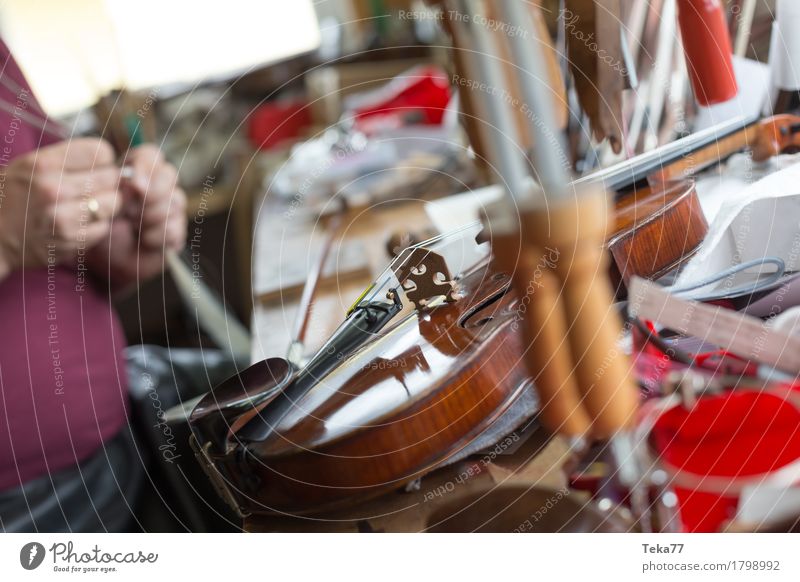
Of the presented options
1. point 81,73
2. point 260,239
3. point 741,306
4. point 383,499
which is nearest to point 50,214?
point 81,73

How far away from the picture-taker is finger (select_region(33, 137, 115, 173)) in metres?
0.34

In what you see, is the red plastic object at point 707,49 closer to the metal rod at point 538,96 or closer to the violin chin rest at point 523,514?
the metal rod at point 538,96

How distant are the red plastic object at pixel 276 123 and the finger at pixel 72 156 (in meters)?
0.65

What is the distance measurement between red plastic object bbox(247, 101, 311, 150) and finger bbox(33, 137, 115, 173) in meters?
0.65

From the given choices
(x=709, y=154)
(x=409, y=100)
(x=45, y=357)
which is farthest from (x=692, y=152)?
(x=409, y=100)

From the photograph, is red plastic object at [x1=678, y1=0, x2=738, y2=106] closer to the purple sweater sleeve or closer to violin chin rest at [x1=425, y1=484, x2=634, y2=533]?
violin chin rest at [x1=425, y1=484, x2=634, y2=533]

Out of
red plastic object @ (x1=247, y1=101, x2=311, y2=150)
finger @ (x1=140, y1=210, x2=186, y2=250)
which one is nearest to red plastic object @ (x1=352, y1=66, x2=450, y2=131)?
red plastic object @ (x1=247, y1=101, x2=311, y2=150)

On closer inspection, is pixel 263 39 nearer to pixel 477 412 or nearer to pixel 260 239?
pixel 477 412

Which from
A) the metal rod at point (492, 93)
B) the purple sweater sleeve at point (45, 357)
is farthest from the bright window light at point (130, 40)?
the metal rod at point (492, 93)

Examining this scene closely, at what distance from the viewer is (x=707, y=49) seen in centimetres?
32

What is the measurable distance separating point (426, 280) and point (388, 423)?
3.1 inches

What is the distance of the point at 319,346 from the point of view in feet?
1.20

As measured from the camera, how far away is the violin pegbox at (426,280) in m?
0.34
